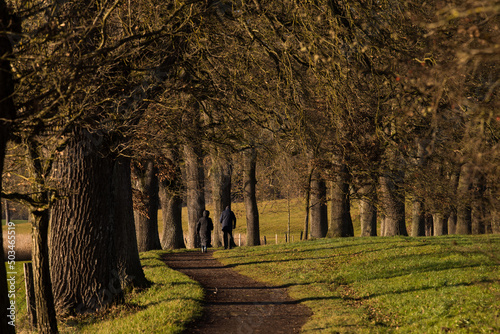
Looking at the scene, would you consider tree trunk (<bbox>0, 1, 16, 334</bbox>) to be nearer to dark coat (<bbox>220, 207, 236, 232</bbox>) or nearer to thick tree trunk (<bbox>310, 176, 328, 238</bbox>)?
dark coat (<bbox>220, 207, 236, 232</bbox>)

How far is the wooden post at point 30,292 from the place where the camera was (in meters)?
9.92

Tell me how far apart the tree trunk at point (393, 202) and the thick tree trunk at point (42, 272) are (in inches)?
621

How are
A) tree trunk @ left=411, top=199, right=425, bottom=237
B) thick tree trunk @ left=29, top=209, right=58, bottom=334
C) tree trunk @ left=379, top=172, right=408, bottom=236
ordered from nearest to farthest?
thick tree trunk @ left=29, top=209, right=58, bottom=334
tree trunk @ left=379, top=172, right=408, bottom=236
tree trunk @ left=411, top=199, right=425, bottom=237

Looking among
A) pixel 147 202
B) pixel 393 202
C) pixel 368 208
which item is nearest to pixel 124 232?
pixel 147 202

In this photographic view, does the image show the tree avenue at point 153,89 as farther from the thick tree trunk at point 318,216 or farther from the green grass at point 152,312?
the thick tree trunk at point 318,216

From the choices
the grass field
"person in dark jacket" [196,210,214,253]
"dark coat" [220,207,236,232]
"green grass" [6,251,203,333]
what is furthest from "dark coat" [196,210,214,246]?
"green grass" [6,251,203,333]

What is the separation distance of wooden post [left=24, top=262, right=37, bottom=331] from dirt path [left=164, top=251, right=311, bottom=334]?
348 centimetres

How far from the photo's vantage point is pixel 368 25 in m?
9.93

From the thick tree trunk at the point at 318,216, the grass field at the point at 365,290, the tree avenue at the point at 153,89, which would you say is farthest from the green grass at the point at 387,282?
the thick tree trunk at the point at 318,216

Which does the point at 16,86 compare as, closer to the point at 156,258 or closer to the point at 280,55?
the point at 280,55

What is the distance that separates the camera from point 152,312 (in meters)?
9.77

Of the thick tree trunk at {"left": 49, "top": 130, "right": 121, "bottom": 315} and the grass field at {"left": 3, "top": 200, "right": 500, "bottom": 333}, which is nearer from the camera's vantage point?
the grass field at {"left": 3, "top": 200, "right": 500, "bottom": 333}

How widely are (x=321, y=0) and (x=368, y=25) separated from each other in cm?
106

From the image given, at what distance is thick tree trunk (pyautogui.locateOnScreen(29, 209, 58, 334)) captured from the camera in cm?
890
